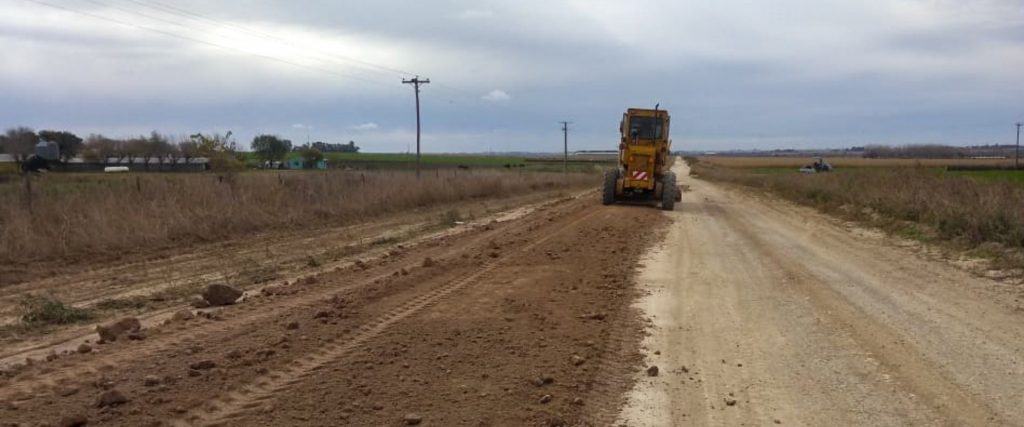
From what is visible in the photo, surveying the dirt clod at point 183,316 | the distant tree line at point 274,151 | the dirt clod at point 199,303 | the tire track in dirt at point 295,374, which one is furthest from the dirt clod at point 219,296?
the distant tree line at point 274,151

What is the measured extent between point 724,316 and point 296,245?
1101 cm

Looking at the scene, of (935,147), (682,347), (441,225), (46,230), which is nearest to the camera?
(682,347)

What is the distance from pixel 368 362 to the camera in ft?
20.1

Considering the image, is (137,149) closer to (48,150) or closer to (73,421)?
(48,150)

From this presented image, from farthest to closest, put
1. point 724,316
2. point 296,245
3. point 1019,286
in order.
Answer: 1. point 296,245
2. point 1019,286
3. point 724,316

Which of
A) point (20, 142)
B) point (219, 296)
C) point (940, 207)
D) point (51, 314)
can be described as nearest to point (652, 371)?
point (219, 296)

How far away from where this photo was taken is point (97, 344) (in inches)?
269

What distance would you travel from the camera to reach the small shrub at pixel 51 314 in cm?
846

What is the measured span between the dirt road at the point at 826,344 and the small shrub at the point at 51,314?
649 centimetres

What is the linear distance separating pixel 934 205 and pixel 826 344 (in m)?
13.2

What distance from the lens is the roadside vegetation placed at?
14430 millimetres

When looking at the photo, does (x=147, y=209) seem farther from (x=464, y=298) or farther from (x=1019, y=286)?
(x=1019, y=286)

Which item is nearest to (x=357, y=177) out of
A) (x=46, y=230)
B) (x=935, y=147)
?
(x=46, y=230)

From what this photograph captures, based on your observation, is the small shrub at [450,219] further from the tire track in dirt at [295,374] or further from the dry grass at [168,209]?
the tire track in dirt at [295,374]
